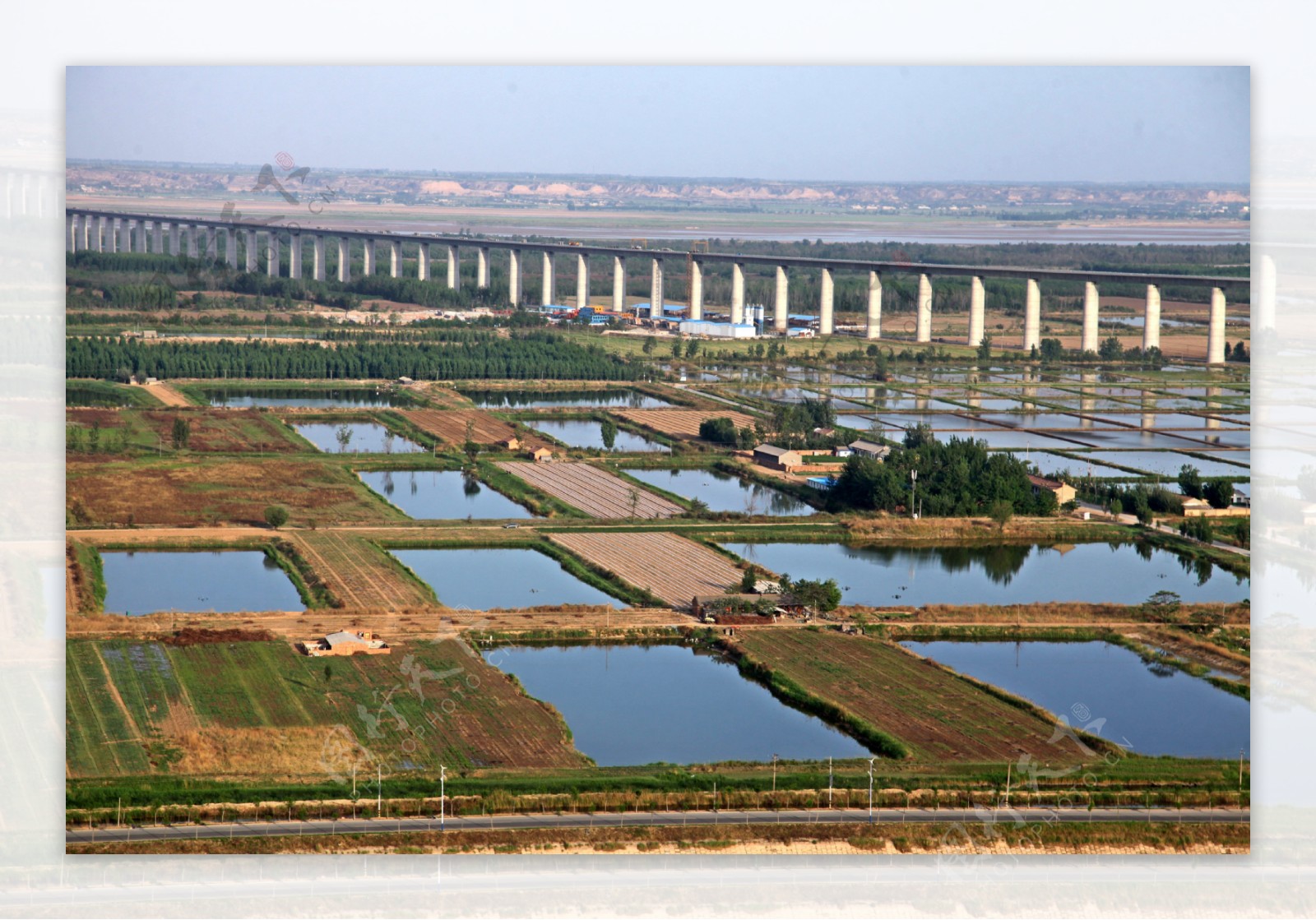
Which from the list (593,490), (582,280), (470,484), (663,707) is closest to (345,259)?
(470,484)

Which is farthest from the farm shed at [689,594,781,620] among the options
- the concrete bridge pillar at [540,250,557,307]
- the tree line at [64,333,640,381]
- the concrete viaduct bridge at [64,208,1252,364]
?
the concrete bridge pillar at [540,250,557,307]

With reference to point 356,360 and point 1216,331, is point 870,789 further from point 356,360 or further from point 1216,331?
point 356,360

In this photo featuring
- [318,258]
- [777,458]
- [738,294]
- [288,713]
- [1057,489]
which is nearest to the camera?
[288,713]

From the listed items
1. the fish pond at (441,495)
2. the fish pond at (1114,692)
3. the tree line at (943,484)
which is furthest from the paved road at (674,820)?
the fish pond at (441,495)
